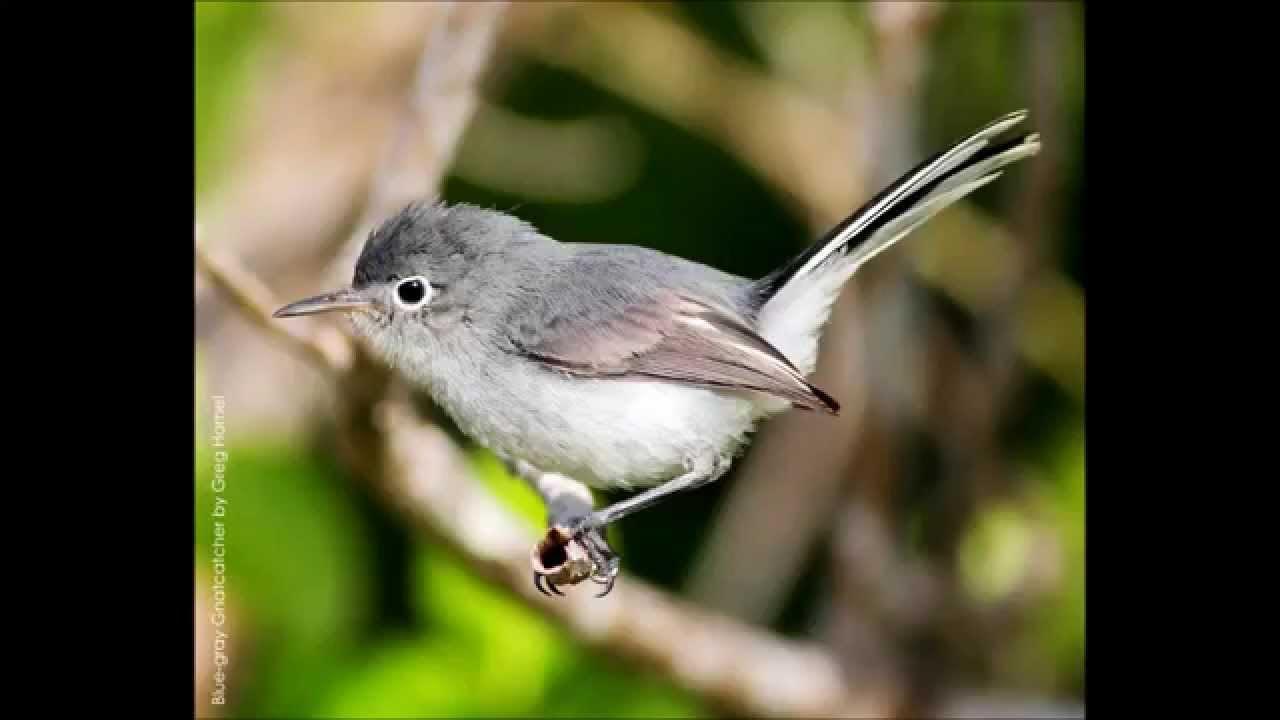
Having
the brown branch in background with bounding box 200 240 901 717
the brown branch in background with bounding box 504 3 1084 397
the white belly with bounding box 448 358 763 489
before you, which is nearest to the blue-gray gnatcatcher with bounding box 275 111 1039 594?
the white belly with bounding box 448 358 763 489

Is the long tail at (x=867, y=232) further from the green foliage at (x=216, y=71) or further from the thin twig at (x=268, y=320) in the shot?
the green foliage at (x=216, y=71)

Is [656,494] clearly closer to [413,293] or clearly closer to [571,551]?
[571,551]

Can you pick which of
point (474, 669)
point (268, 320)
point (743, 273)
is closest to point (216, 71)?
point (268, 320)

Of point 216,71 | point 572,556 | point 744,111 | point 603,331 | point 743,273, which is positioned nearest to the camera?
point 572,556

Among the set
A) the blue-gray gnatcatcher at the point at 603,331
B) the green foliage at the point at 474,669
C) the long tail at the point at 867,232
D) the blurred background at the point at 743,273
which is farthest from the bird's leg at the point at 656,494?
the green foliage at the point at 474,669

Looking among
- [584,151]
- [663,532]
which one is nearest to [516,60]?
[584,151]
